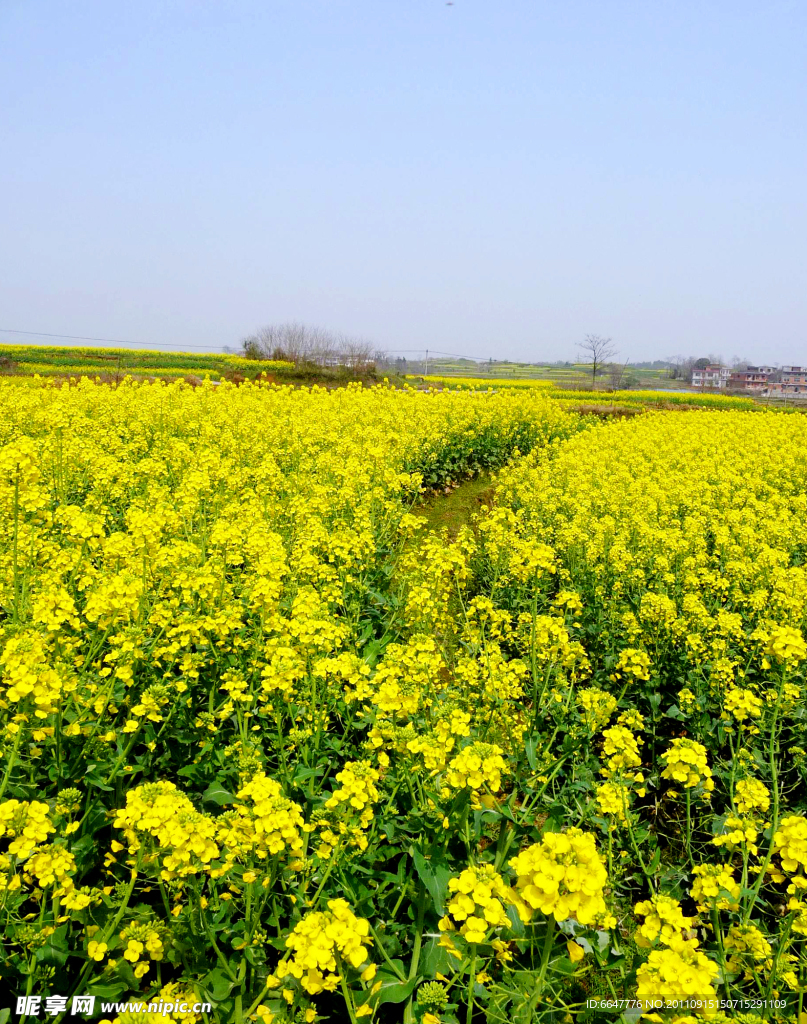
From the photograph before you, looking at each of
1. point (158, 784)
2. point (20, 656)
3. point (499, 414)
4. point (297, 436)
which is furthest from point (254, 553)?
point (499, 414)

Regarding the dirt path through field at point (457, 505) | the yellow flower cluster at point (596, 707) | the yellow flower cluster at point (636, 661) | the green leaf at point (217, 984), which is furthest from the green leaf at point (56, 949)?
the dirt path through field at point (457, 505)

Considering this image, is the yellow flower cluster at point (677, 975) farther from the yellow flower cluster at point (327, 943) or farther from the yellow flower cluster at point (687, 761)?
the yellow flower cluster at point (687, 761)

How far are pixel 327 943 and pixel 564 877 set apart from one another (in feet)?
2.01

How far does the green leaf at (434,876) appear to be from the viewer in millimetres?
2111

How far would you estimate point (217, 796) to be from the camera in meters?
2.55

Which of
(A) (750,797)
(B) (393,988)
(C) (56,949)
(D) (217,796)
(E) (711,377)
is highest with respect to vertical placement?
(E) (711,377)

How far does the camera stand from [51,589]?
294cm

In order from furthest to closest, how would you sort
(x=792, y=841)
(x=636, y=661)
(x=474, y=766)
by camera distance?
(x=636, y=661) → (x=474, y=766) → (x=792, y=841)

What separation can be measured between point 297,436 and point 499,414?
7285mm

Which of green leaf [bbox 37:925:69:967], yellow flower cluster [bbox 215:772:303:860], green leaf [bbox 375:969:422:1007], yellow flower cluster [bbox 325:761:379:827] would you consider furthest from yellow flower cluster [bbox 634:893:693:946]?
green leaf [bbox 37:925:69:967]

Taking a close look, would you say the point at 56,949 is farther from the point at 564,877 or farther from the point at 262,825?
the point at 564,877

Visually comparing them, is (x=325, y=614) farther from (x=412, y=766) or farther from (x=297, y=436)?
(x=297, y=436)

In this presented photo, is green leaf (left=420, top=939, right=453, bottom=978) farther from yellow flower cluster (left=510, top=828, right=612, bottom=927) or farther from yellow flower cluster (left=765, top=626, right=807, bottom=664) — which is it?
yellow flower cluster (left=765, top=626, right=807, bottom=664)

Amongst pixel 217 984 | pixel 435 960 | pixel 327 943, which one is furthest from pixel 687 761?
pixel 217 984
